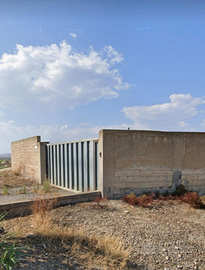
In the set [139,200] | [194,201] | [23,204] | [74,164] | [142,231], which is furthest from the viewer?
[74,164]

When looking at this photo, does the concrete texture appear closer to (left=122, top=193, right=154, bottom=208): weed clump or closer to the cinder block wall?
the cinder block wall

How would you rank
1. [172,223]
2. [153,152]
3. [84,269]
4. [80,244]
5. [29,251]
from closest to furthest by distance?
1. [84,269]
2. [29,251]
3. [80,244]
4. [172,223]
5. [153,152]

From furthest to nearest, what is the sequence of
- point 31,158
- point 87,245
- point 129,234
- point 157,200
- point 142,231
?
point 31,158, point 157,200, point 142,231, point 129,234, point 87,245

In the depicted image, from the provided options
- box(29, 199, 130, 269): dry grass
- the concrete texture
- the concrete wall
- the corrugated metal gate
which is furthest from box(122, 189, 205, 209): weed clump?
the concrete wall

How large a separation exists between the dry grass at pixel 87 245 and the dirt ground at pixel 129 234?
29 mm

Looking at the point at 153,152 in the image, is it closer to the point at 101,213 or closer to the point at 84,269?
the point at 101,213

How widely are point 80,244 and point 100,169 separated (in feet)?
9.22

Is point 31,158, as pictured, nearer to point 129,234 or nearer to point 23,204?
point 23,204

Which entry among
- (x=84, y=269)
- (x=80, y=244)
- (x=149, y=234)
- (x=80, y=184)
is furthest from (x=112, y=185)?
(x=84, y=269)

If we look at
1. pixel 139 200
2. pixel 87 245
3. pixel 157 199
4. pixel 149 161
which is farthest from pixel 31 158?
pixel 87 245

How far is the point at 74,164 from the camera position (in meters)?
7.23

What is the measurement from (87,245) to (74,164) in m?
4.43

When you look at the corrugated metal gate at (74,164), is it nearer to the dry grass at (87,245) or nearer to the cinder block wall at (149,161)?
the cinder block wall at (149,161)

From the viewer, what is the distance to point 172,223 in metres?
3.98
